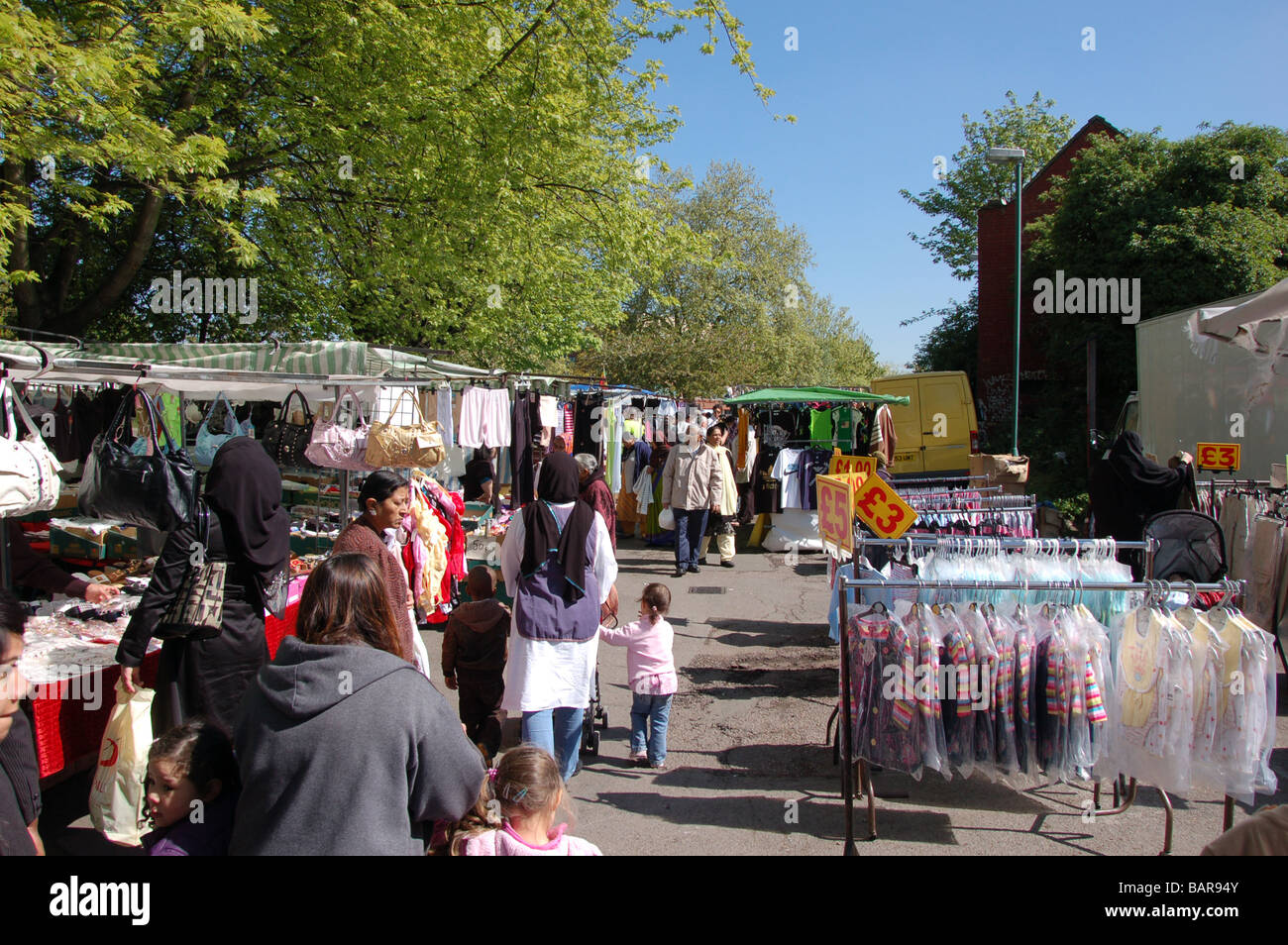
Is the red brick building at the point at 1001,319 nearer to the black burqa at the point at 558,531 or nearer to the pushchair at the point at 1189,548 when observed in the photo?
the pushchair at the point at 1189,548

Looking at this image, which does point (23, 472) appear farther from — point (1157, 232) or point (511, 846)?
point (1157, 232)

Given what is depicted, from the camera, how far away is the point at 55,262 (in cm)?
1323

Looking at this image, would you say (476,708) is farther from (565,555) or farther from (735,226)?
(735,226)

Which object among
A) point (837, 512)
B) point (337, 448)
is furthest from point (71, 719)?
point (837, 512)

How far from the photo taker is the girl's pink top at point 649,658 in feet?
17.2

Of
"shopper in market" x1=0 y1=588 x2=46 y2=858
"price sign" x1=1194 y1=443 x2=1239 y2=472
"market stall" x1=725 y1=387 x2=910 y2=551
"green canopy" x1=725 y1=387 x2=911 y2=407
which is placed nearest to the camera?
"shopper in market" x1=0 y1=588 x2=46 y2=858

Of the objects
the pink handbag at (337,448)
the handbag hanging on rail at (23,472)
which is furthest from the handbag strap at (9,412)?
the pink handbag at (337,448)

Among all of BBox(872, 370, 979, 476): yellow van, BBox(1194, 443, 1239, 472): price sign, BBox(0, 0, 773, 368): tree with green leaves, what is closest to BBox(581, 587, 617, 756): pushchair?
BBox(1194, 443, 1239, 472): price sign

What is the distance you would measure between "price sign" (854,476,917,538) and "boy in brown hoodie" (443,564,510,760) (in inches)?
89.9

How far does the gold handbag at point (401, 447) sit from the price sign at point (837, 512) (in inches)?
111

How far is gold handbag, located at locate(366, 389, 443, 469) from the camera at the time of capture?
577 centimetres

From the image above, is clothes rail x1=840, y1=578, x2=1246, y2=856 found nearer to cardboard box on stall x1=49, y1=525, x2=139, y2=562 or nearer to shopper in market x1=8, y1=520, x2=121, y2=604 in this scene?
shopper in market x1=8, y1=520, x2=121, y2=604
